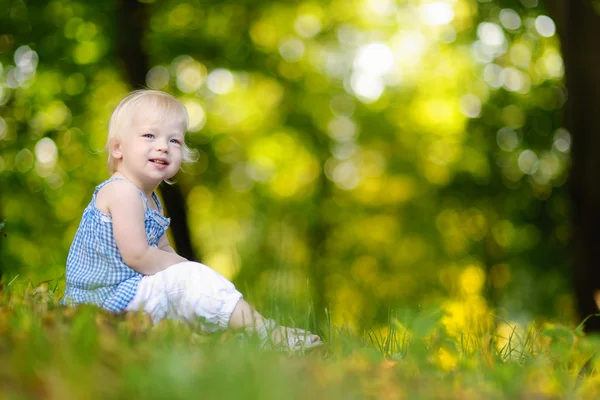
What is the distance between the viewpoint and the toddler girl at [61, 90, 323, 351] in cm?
343

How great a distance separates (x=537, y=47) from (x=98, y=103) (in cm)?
799

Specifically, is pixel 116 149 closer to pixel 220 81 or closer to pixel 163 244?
pixel 163 244

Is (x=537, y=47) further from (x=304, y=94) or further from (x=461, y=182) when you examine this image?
(x=304, y=94)

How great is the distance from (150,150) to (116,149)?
0.26 m

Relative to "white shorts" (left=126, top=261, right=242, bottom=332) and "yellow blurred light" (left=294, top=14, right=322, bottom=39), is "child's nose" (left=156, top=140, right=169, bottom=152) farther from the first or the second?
"yellow blurred light" (left=294, top=14, right=322, bottom=39)

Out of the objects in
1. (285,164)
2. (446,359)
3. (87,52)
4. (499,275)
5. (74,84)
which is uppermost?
(87,52)

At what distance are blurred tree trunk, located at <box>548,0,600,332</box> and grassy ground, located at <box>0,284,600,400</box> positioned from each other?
396 centimetres

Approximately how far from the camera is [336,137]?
60.1 feet

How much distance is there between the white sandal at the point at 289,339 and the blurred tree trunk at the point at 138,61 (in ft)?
19.5

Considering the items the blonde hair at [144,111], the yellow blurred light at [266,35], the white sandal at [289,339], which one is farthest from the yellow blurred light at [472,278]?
the white sandal at [289,339]

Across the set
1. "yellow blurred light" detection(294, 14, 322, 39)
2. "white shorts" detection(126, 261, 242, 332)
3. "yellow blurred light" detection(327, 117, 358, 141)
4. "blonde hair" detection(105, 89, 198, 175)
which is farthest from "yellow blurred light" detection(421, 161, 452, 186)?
"white shorts" detection(126, 261, 242, 332)

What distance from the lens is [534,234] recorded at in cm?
1366

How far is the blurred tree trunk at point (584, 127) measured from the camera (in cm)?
667

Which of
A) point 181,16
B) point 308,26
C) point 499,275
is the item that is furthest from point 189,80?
point 499,275
